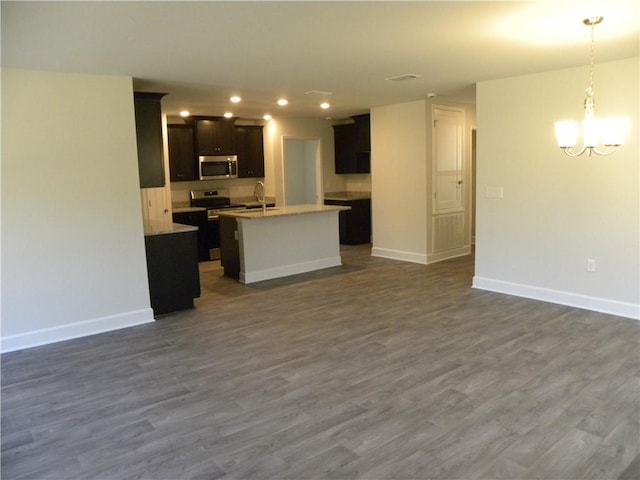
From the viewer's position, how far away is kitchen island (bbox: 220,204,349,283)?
651 cm

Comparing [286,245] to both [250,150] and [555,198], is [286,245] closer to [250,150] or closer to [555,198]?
[250,150]

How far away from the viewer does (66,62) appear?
3920 millimetres

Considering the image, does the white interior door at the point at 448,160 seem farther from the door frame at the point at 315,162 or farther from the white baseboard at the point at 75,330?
the white baseboard at the point at 75,330

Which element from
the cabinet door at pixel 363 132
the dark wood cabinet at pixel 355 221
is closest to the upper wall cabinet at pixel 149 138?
the dark wood cabinet at pixel 355 221

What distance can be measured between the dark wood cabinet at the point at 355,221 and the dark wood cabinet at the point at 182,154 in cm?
283

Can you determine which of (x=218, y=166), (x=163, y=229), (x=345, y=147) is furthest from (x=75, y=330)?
(x=345, y=147)

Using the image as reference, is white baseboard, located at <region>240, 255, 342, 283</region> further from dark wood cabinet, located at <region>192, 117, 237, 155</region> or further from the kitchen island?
dark wood cabinet, located at <region>192, 117, 237, 155</region>

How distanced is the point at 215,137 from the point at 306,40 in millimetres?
5439

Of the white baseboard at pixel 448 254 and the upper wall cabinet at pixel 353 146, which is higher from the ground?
the upper wall cabinet at pixel 353 146

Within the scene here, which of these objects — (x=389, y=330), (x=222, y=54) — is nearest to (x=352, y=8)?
(x=222, y=54)

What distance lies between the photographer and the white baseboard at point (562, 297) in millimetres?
4688

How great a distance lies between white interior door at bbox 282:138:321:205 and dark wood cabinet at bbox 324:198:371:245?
3.05 ft

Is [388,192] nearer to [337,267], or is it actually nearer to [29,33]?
[337,267]

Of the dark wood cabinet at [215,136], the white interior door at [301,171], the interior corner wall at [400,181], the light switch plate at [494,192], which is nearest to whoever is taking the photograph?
the light switch plate at [494,192]
